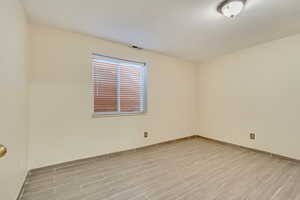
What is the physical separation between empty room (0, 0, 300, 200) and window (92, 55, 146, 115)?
0.8 inches

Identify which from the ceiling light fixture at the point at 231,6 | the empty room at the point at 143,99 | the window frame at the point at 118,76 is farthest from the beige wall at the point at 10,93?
the ceiling light fixture at the point at 231,6

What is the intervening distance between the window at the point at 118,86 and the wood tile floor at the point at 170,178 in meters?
0.92

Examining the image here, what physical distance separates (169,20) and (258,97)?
229 cm

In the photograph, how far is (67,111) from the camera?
2260 mm

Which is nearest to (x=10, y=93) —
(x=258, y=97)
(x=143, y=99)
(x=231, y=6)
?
(x=143, y=99)

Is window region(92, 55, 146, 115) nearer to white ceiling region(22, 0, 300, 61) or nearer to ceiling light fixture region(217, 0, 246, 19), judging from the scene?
white ceiling region(22, 0, 300, 61)

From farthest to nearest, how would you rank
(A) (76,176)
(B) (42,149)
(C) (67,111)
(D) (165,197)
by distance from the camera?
(C) (67,111), (B) (42,149), (A) (76,176), (D) (165,197)

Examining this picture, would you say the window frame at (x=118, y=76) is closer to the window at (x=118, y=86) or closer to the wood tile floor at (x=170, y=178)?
the window at (x=118, y=86)

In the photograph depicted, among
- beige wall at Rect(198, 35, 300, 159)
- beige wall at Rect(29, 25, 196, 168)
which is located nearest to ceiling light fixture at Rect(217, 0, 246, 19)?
beige wall at Rect(198, 35, 300, 159)

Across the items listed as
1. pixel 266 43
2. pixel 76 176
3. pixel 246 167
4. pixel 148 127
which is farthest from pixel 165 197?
pixel 266 43

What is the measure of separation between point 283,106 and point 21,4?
4068mm

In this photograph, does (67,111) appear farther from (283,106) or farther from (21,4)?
(283,106)

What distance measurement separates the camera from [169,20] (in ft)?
6.54

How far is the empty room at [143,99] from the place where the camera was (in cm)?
160
